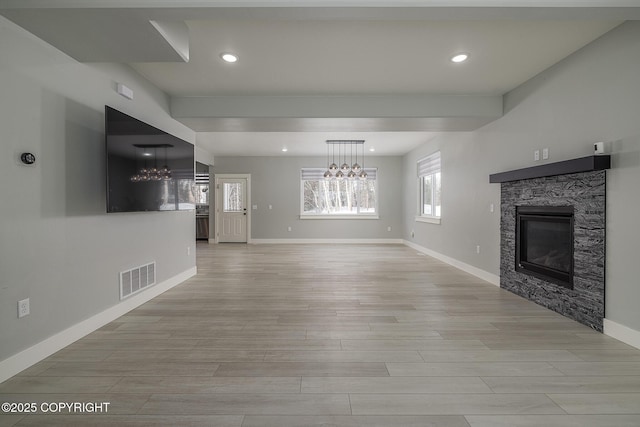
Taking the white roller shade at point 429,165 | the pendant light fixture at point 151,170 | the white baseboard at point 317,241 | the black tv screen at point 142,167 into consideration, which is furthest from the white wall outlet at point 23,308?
the white baseboard at point 317,241

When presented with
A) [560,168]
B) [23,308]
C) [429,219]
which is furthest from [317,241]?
[23,308]

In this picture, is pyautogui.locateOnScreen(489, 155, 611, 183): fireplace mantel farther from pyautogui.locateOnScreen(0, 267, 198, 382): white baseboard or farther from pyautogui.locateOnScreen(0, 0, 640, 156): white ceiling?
pyautogui.locateOnScreen(0, 267, 198, 382): white baseboard

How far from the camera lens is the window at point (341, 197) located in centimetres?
914

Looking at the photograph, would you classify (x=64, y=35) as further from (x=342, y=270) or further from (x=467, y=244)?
(x=467, y=244)

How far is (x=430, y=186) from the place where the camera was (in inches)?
284

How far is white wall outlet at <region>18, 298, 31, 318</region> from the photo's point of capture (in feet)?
6.76

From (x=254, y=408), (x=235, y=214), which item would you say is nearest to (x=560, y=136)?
(x=254, y=408)

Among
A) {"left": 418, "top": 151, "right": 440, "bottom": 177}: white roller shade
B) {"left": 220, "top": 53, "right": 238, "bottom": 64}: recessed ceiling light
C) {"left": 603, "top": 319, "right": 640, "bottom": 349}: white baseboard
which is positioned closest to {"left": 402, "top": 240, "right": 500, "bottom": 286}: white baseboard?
{"left": 603, "top": 319, "right": 640, "bottom": 349}: white baseboard

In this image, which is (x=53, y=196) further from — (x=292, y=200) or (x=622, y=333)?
(x=292, y=200)

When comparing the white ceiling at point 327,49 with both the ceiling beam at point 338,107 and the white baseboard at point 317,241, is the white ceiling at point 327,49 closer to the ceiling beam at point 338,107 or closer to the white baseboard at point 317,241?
the ceiling beam at point 338,107

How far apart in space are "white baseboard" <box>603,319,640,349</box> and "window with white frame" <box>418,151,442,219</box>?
383 centimetres

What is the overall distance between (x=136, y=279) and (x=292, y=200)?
5.93 meters

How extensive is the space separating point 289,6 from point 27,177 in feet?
6.76

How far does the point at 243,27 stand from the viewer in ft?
8.26
